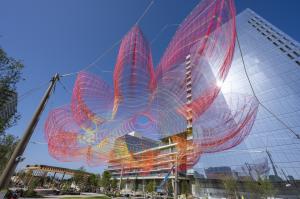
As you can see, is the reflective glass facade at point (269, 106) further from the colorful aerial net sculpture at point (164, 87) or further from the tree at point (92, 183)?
the tree at point (92, 183)

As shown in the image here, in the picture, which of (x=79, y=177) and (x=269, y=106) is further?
(x=79, y=177)

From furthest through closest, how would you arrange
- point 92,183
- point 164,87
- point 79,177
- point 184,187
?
point 92,183 < point 184,187 < point 79,177 < point 164,87

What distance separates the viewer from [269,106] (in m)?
51.4

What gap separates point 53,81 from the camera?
787 cm

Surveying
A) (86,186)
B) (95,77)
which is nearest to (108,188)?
(86,186)

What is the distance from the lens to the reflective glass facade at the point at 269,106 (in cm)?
4362

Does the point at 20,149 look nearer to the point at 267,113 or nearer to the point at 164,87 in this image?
the point at 164,87

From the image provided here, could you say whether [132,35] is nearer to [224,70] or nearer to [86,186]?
[224,70]

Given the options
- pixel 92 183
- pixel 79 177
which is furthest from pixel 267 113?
pixel 92 183

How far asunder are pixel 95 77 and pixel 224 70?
9301 mm

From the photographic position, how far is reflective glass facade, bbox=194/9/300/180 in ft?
143

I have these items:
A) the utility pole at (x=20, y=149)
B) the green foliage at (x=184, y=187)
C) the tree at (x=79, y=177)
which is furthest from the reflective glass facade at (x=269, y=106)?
the utility pole at (x=20, y=149)

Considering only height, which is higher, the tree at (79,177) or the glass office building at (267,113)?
the glass office building at (267,113)

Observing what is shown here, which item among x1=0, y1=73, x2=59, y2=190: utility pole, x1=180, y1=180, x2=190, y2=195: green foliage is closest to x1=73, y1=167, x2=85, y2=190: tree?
x1=180, y1=180, x2=190, y2=195: green foliage
